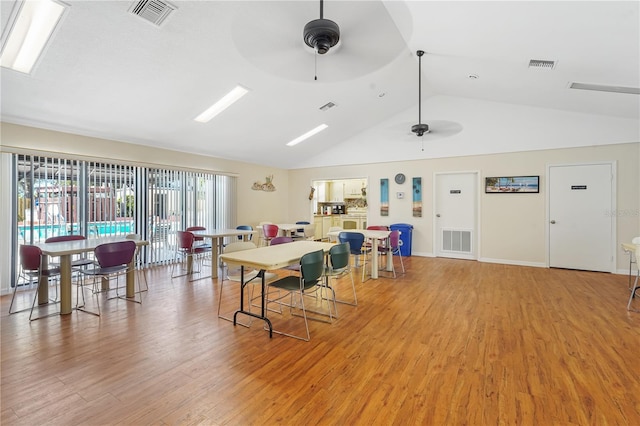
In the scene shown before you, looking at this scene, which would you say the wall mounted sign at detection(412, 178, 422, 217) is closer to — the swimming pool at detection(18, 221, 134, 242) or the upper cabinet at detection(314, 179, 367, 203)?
the upper cabinet at detection(314, 179, 367, 203)

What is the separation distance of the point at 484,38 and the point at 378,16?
4.13ft

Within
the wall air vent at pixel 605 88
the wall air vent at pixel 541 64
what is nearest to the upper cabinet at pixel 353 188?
the wall air vent at pixel 605 88

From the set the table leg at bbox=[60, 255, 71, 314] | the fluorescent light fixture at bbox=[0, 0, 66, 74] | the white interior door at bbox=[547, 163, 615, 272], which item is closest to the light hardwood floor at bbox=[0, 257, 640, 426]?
the table leg at bbox=[60, 255, 71, 314]

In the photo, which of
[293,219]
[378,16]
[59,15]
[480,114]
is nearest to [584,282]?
[480,114]

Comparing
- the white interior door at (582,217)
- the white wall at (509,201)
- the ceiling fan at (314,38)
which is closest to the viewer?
the ceiling fan at (314,38)

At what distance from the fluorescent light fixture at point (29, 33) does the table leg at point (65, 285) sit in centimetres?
218

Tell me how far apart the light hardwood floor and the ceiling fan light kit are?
2.74 metres

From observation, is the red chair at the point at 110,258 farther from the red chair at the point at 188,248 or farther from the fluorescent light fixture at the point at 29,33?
the fluorescent light fixture at the point at 29,33

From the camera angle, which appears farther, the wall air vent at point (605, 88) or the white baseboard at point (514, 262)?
the white baseboard at point (514, 262)

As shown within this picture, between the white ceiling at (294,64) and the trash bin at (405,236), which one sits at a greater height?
the white ceiling at (294,64)

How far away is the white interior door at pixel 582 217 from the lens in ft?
17.9

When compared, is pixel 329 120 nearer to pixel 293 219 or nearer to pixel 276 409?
pixel 293 219

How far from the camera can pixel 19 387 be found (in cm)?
206

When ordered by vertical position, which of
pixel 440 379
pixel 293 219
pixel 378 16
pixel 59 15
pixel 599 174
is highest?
pixel 378 16
